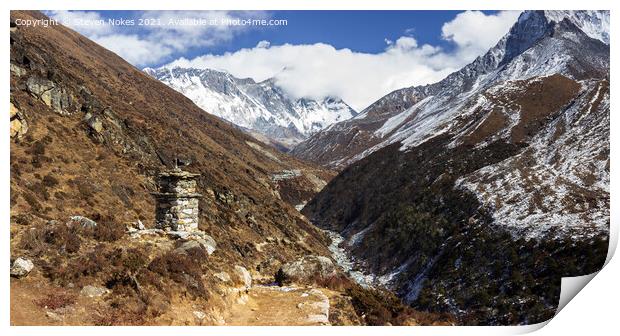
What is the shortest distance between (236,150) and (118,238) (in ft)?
291

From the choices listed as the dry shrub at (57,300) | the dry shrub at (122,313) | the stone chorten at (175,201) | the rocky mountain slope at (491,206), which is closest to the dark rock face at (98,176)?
the dry shrub at (57,300)

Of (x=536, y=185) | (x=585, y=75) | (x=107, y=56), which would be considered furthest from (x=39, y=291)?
(x=585, y=75)

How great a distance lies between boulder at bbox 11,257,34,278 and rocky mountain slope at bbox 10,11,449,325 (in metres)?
0.02

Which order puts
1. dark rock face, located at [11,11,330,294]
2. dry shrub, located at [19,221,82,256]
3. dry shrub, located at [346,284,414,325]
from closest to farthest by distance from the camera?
dry shrub, located at [19,221,82,256] → dry shrub, located at [346,284,414,325] → dark rock face, located at [11,11,330,294]

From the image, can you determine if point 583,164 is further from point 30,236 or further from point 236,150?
point 236,150

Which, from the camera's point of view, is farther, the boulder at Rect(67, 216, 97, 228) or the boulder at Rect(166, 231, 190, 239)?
the boulder at Rect(166, 231, 190, 239)

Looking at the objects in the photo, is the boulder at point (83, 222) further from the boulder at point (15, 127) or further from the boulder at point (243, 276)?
the boulder at point (15, 127)

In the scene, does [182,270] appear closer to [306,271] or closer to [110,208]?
[306,271]

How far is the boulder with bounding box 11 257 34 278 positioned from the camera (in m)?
12.4

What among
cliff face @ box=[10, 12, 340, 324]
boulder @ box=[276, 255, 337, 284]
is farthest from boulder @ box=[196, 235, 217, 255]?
boulder @ box=[276, 255, 337, 284]

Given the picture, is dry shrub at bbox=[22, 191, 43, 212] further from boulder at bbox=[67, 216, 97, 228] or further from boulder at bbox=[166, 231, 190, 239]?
boulder at bbox=[166, 231, 190, 239]

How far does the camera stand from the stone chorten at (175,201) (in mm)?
17531

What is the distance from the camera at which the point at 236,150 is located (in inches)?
4085

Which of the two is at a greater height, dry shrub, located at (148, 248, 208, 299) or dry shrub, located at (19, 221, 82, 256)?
dry shrub, located at (19, 221, 82, 256)
